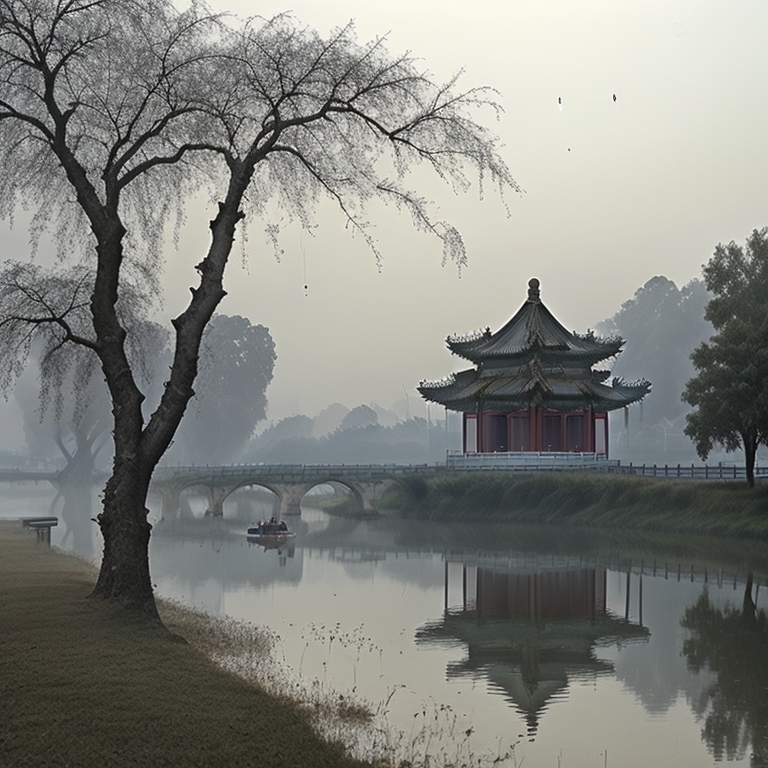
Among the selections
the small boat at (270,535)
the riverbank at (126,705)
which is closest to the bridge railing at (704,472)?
the small boat at (270,535)

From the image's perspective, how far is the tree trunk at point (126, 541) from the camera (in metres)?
19.6

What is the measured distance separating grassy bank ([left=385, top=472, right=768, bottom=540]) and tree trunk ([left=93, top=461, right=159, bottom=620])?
111 feet

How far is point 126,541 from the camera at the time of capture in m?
19.7

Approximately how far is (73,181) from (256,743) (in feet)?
41.2

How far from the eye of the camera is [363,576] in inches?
1625

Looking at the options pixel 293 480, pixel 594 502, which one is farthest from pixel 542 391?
pixel 293 480

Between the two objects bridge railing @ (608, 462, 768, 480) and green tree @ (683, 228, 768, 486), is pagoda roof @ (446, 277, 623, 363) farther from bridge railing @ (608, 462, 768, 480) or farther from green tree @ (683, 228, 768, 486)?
green tree @ (683, 228, 768, 486)

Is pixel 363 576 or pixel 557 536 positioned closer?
pixel 363 576

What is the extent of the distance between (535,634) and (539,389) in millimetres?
43487

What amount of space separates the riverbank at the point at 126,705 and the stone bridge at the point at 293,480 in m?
58.0

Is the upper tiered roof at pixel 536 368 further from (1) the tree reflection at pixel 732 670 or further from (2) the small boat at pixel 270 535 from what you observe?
(1) the tree reflection at pixel 732 670

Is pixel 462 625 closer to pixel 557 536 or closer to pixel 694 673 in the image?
pixel 694 673

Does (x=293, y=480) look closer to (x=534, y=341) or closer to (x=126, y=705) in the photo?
(x=534, y=341)

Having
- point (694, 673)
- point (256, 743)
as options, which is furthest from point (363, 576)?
point (256, 743)
